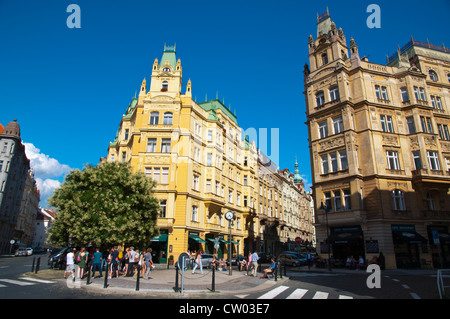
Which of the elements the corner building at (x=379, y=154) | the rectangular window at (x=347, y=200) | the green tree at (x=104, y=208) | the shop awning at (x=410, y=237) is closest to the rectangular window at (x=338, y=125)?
the corner building at (x=379, y=154)

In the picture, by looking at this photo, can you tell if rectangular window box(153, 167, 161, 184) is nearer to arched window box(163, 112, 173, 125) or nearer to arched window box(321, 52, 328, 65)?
arched window box(163, 112, 173, 125)

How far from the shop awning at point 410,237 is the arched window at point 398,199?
2384 mm

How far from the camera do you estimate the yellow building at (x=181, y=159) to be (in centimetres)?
3138

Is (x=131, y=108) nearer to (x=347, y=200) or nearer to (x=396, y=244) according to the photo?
(x=347, y=200)

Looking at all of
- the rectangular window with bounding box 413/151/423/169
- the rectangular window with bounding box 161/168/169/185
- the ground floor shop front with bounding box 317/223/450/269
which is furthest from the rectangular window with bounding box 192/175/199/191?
the rectangular window with bounding box 413/151/423/169

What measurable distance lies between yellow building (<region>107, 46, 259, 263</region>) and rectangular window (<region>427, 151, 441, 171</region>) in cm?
2359

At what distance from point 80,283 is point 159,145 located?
20.8 metres

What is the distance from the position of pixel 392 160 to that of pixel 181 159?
2315 centimetres

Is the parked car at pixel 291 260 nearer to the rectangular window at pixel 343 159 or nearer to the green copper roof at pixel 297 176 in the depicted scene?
the rectangular window at pixel 343 159

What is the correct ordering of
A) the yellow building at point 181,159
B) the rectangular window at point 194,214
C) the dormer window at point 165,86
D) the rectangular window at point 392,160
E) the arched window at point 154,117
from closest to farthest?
1. the rectangular window at point 392,160
2. the yellow building at point 181,159
3. the rectangular window at point 194,214
4. the arched window at point 154,117
5. the dormer window at point 165,86

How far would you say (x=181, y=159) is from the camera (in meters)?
33.3
